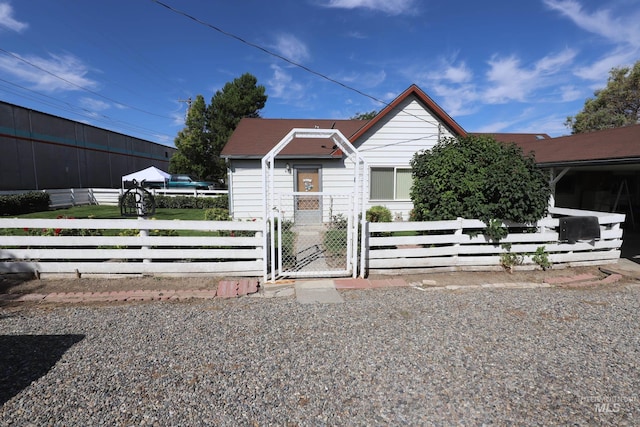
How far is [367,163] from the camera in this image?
409 inches

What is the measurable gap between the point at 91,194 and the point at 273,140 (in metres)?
15.7

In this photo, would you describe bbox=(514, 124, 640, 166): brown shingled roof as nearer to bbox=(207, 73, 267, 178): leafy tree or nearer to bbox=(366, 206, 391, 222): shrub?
bbox=(366, 206, 391, 222): shrub

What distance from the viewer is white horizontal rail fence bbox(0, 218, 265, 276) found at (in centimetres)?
501

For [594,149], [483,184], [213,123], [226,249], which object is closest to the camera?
[226,249]

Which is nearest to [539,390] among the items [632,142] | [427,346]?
[427,346]

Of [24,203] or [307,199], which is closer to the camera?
[307,199]

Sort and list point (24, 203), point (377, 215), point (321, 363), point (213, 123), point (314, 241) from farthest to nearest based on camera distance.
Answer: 1. point (213, 123)
2. point (24, 203)
3. point (377, 215)
4. point (314, 241)
5. point (321, 363)

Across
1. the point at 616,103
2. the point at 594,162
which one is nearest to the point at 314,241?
the point at 594,162

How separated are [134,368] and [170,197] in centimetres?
1653

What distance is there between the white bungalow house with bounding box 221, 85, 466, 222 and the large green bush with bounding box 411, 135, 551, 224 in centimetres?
413

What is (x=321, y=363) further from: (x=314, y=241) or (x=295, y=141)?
(x=295, y=141)

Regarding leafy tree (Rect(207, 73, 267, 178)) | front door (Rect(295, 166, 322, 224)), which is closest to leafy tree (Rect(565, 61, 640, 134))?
front door (Rect(295, 166, 322, 224))

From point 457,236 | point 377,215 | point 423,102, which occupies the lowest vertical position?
point 457,236

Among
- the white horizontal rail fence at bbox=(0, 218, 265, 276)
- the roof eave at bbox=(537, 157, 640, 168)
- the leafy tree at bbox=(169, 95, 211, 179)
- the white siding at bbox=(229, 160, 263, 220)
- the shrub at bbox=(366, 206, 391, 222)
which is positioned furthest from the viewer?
the leafy tree at bbox=(169, 95, 211, 179)
